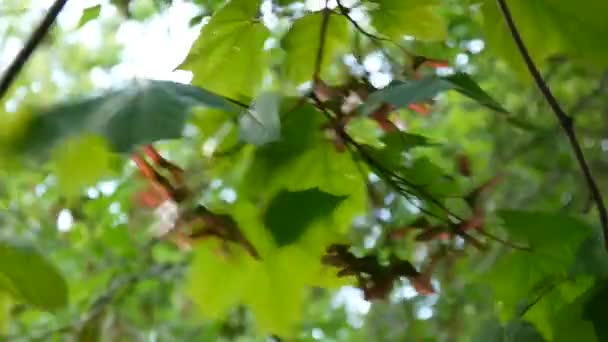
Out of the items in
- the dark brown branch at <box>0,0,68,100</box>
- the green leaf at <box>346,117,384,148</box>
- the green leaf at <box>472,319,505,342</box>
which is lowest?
the green leaf at <box>472,319,505,342</box>

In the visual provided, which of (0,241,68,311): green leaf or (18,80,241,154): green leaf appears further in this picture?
(0,241,68,311): green leaf

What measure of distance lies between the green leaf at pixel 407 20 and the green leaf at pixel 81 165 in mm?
271

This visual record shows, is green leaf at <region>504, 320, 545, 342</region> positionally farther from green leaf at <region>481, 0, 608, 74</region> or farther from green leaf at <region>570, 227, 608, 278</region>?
green leaf at <region>481, 0, 608, 74</region>

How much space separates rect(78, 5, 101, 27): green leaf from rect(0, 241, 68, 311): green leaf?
0.97 ft

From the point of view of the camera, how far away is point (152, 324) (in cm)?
167

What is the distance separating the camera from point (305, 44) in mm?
576

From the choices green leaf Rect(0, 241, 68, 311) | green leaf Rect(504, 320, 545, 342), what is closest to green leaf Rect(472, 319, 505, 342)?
green leaf Rect(504, 320, 545, 342)

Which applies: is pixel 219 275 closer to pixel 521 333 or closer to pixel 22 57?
pixel 521 333

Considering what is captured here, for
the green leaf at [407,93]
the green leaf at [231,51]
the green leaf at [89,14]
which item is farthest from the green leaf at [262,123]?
the green leaf at [89,14]

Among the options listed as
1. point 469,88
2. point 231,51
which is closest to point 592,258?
point 469,88

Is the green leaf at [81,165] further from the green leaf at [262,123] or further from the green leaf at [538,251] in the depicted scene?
the green leaf at [538,251]

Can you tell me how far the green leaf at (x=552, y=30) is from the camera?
1.64ft

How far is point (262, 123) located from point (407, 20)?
189mm

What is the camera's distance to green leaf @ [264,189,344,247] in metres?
0.46
